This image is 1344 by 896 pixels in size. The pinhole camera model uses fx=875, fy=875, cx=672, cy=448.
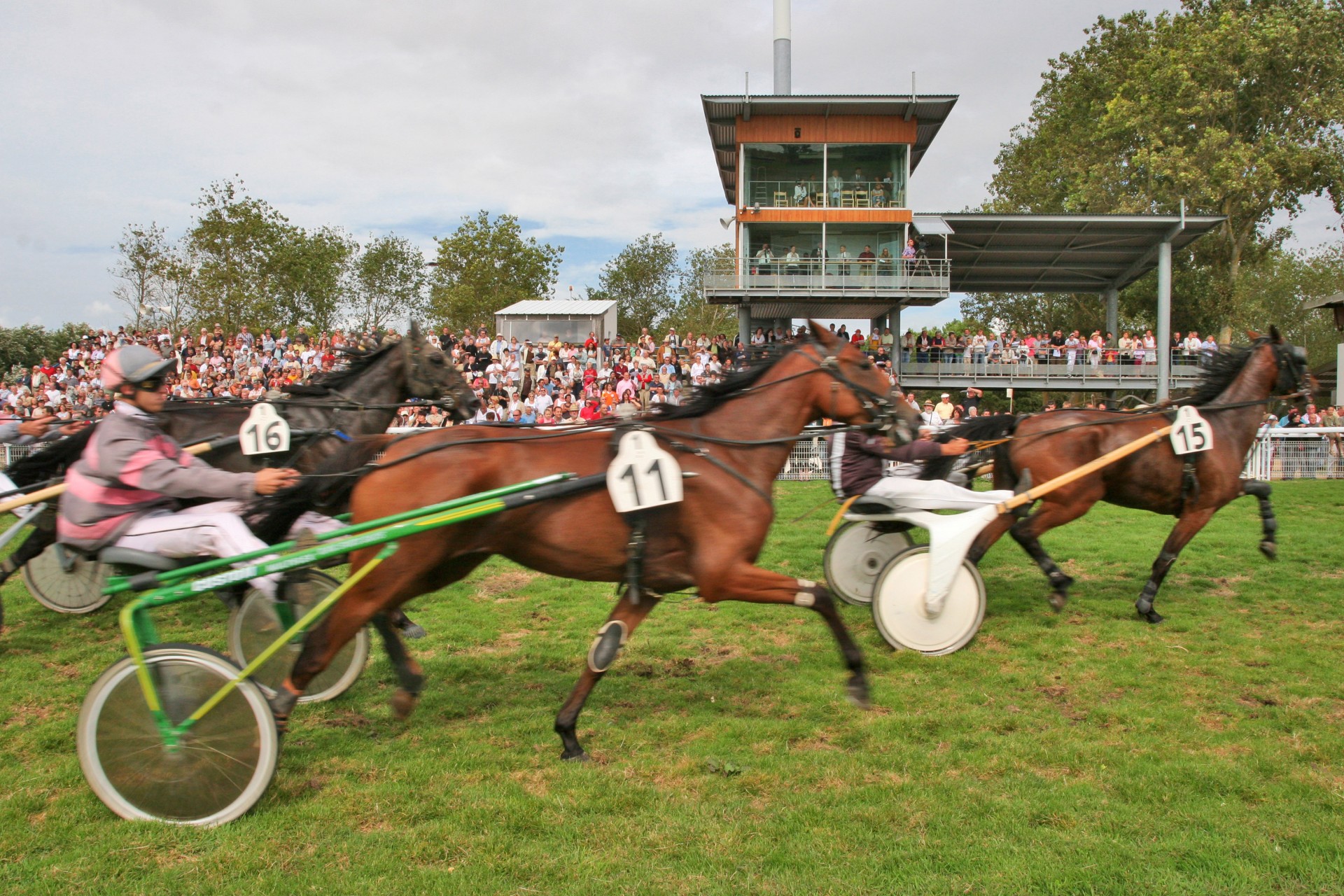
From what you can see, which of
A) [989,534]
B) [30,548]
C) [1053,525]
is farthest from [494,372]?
[1053,525]

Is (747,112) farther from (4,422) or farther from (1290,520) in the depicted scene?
(4,422)

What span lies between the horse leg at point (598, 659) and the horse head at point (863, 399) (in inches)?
60.6

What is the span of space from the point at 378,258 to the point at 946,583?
4149 centimetres

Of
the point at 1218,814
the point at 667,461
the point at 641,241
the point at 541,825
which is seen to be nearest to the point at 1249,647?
the point at 1218,814

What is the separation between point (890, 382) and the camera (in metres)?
5.11

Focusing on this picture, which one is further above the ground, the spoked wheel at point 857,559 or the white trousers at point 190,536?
the white trousers at point 190,536

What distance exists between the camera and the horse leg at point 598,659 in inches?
173

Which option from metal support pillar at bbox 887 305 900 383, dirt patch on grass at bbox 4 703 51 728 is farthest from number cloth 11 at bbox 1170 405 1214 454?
metal support pillar at bbox 887 305 900 383

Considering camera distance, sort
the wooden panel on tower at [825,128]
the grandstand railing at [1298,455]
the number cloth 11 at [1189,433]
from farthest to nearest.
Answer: the wooden panel on tower at [825,128], the grandstand railing at [1298,455], the number cloth 11 at [1189,433]

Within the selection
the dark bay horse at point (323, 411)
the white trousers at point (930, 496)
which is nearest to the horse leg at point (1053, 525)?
the white trousers at point (930, 496)

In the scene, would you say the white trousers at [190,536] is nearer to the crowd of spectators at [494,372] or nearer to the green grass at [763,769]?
the green grass at [763,769]

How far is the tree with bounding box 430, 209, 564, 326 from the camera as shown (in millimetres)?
39062

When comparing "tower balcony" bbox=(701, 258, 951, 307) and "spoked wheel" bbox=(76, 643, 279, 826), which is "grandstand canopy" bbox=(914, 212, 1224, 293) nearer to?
"tower balcony" bbox=(701, 258, 951, 307)

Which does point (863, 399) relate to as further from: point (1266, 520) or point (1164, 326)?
point (1164, 326)
